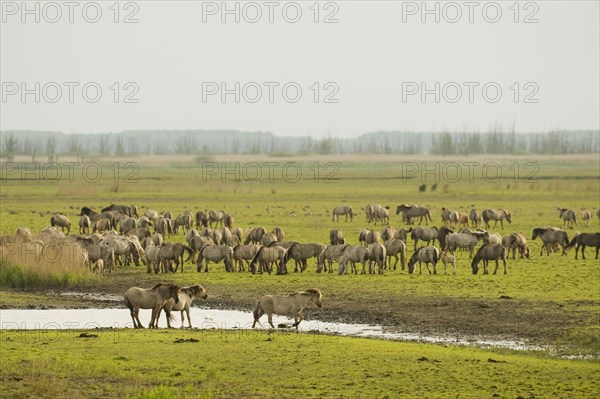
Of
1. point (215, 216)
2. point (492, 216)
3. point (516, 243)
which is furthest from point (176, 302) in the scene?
point (492, 216)

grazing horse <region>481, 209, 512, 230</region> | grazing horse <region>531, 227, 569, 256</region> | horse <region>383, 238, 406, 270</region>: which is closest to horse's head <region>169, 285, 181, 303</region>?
horse <region>383, 238, 406, 270</region>

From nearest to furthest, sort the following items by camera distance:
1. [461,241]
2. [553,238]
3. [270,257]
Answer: [270,257] → [461,241] → [553,238]

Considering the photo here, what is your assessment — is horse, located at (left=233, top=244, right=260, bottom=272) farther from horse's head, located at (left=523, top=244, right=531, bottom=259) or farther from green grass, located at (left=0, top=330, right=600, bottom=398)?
green grass, located at (left=0, top=330, right=600, bottom=398)

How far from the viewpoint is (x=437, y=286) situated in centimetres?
3108

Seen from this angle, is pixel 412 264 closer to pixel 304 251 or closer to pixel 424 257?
pixel 424 257

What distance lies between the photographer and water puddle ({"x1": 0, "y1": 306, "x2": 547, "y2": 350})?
23.4 meters

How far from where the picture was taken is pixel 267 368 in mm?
19250

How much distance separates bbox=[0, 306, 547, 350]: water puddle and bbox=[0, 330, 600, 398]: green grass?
143 cm

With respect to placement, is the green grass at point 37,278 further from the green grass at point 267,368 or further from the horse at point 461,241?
the horse at point 461,241

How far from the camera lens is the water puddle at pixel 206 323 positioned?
23391 mm

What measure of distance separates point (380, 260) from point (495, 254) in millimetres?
3483

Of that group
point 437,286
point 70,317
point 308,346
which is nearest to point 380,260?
point 437,286

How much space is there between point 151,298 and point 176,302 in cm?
60

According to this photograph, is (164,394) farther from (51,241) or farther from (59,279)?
(51,241)
